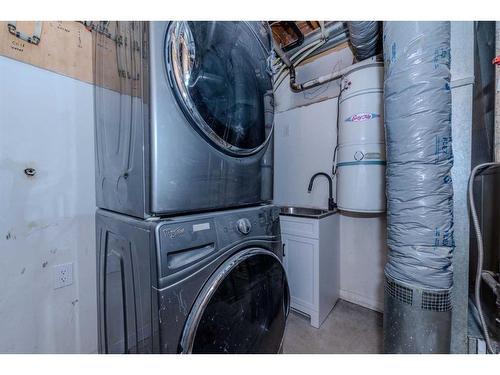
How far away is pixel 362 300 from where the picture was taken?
5.98ft

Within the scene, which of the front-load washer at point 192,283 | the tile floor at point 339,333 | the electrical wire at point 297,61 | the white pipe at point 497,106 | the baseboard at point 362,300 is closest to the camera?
the front-load washer at point 192,283

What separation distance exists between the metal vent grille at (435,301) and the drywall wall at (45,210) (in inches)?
61.0

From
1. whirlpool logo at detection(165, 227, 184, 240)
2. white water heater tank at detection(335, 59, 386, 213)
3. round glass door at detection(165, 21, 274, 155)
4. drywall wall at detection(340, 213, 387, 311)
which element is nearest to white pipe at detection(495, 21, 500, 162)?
white water heater tank at detection(335, 59, 386, 213)

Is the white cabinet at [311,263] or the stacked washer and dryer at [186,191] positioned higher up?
the stacked washer and dryer at [186,191]

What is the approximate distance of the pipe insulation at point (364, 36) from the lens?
4.57ft

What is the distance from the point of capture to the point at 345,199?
160cm

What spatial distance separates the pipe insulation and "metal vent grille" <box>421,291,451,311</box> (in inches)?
60.0

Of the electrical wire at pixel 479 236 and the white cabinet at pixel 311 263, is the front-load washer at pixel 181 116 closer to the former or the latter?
the white cabinet at pixel 311 263

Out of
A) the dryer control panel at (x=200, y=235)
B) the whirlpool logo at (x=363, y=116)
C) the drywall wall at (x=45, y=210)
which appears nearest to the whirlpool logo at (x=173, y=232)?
the dryer control panel at (x=200, y=235)

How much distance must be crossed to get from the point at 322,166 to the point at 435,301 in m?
1.33

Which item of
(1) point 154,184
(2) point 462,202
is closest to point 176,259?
(1) point 154,184

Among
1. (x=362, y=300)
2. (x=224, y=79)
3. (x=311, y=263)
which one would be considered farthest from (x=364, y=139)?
(x=362, y=300)

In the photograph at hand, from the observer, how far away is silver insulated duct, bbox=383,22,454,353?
89 cm

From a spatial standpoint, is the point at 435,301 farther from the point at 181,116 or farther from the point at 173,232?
the point at 181,116
